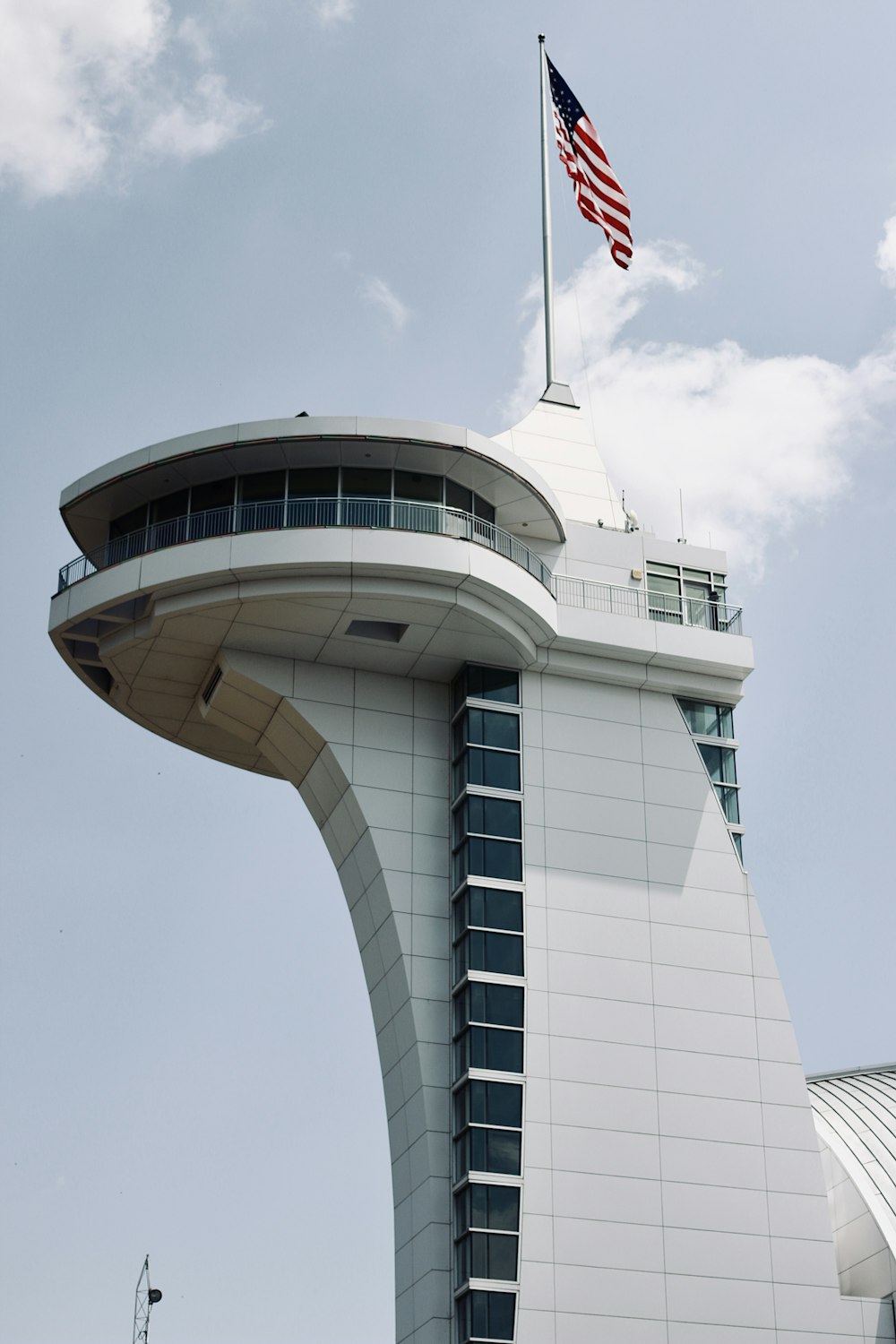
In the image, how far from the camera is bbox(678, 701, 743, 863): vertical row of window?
51094 mm

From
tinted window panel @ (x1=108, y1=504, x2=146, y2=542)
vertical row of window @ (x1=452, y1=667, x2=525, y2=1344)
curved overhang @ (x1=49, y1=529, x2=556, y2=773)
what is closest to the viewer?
vertical row of window @ (x1=452, y1=667, x2=525, y2=1344)

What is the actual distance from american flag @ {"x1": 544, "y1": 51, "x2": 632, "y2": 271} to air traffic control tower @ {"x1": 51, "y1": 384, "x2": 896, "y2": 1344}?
33.2 feet

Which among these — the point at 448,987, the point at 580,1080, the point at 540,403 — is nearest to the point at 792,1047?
the point at 580,1080

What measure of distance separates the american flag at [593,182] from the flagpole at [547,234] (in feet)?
8.35

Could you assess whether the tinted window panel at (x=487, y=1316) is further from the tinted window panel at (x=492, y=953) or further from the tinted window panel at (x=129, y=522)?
the tinted window panel at (x=129, y=522)

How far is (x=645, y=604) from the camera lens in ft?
174

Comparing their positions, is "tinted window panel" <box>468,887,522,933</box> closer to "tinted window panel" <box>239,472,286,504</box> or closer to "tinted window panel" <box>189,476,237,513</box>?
"tinted window panel" <box>239,472,286,504</box>

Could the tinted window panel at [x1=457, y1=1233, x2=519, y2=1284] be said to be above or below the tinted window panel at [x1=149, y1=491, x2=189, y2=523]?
below

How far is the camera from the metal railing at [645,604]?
5212cm

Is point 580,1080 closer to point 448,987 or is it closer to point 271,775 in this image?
point 448,987

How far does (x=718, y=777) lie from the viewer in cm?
5150

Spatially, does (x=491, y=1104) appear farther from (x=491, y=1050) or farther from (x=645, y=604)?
(x=645, y=604)

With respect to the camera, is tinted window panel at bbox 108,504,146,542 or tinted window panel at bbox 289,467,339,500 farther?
tinted window panel at bbox 108,504,146,542

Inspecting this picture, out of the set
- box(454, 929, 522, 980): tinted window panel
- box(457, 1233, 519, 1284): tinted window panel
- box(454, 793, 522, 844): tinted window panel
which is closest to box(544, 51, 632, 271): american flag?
box(454, 793, 522, 844): tinted window panel
